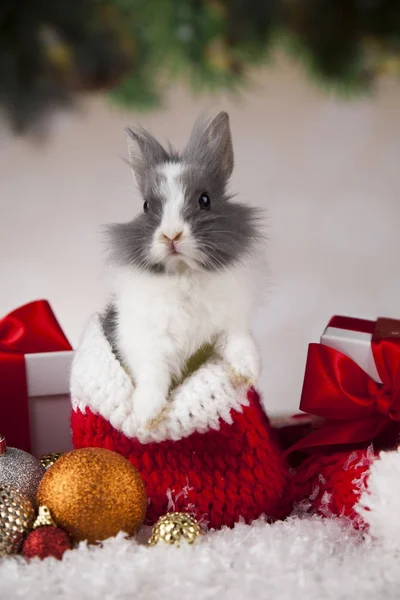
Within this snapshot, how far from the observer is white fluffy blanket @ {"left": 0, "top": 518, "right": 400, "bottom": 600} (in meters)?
0.53

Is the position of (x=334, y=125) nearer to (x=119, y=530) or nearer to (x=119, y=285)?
(x=119, y=285)

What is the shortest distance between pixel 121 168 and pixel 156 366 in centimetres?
73

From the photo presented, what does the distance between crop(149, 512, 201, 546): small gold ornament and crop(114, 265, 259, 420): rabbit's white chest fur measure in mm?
112

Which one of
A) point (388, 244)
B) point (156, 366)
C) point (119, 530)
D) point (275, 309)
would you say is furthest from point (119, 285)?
point (388, 244)

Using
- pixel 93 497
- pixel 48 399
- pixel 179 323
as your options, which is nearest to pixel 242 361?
pixel 179 323

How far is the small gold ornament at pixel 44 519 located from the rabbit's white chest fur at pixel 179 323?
13 cm

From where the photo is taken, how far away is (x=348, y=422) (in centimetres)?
77

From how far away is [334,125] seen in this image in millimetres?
1298

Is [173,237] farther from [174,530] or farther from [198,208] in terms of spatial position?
[174,530]

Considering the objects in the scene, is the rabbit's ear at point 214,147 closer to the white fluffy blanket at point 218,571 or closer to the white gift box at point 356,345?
the white gift box at point 356,345

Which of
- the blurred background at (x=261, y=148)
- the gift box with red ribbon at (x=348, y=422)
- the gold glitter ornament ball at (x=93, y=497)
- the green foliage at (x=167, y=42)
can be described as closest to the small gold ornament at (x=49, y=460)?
the gold glitter ornament ball at (x=93, y=497)

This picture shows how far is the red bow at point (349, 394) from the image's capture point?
750 mm

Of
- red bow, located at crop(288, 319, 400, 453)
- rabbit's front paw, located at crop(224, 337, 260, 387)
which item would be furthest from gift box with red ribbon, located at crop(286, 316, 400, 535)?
rabbit's front paw, located at crop(224, 337, 260, 387)

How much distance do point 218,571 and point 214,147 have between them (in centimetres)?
39
